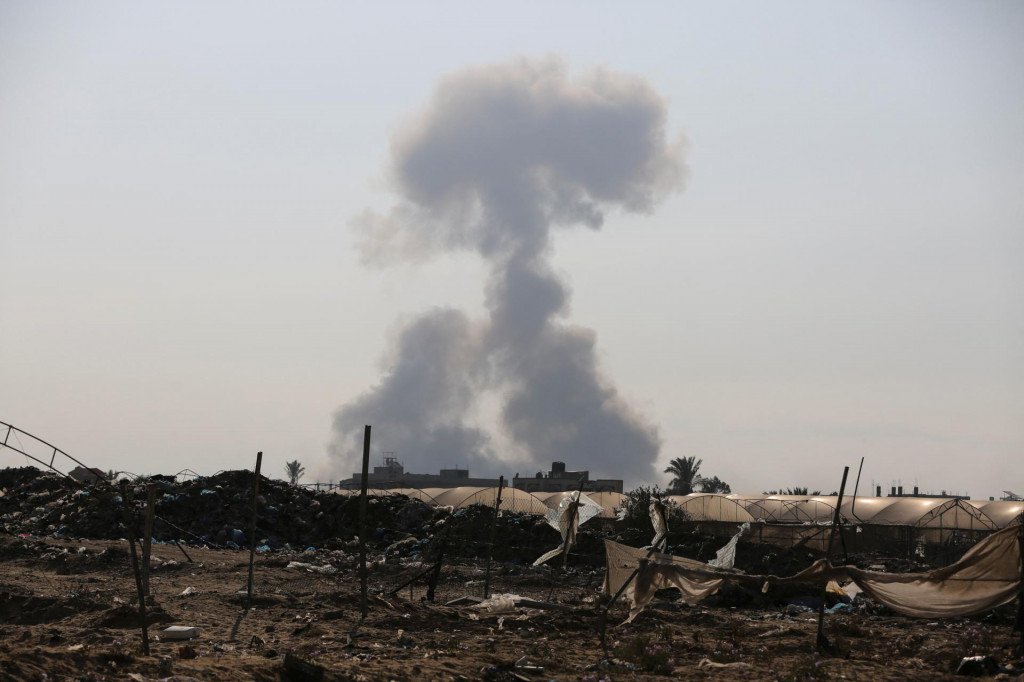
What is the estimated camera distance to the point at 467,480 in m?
100

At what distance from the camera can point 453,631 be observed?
15.9 meters

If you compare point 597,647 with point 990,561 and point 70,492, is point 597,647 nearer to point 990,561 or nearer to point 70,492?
point 990,561

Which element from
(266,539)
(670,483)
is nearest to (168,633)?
(266,539)

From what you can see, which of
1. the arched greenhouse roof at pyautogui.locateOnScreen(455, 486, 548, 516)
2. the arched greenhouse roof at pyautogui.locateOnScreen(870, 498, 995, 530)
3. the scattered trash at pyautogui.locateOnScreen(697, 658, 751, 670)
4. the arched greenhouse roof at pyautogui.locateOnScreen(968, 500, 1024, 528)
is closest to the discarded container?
the scattered trash at pyautogui.locateOnScreen(697, 658, 751, 670)

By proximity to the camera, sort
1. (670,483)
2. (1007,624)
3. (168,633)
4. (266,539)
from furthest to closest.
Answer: (670,483) → (266,539) → (1007,624) → (168,633)

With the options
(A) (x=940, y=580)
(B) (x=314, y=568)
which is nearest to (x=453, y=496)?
(B) (x=314, y=568)

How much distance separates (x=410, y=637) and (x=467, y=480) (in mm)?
85728

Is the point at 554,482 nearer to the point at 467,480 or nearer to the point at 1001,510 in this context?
the point at 467,480

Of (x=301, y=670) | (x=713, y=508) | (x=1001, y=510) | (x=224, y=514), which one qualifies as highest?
(x=1001, y=510)

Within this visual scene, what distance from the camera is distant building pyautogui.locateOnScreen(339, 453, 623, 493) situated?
79.1 m

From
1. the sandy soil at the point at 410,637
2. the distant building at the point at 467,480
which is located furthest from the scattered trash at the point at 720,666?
the distant building at the point at 467,480

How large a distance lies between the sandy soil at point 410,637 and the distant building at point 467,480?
5380cm

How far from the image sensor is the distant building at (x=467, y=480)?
260 feet

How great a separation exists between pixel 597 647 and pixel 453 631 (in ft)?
8.26
